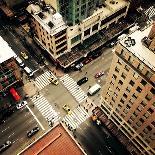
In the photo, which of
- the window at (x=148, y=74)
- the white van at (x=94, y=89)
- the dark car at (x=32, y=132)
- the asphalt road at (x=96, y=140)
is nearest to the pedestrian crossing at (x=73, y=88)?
the white van at (x=94, y=89)

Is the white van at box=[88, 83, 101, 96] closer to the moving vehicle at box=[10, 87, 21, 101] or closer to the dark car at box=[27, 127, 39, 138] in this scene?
the dark car at box=[27, 127, 39, 138]

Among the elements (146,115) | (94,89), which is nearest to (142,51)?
(146,115)

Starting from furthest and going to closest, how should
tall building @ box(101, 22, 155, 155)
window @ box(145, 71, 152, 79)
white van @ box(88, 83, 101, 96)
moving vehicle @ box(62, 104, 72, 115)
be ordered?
1. white van @ box(88, 83, 101, 96)
2. moving vehicle @ box(62, 104, 72, 115)
3. tall building @ box(101, 22, 155, 155)
4. window @ box(145, 71, 152, 79)

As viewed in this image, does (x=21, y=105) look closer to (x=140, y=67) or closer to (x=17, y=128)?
(x=17, y=128)

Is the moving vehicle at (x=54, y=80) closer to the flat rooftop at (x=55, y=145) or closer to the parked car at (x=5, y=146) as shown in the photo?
the parked car at (x=5, y=146)

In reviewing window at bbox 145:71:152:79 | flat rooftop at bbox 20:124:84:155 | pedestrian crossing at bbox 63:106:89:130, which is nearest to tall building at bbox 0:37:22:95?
pedestrian crossing at bbox 63:106:89:130
